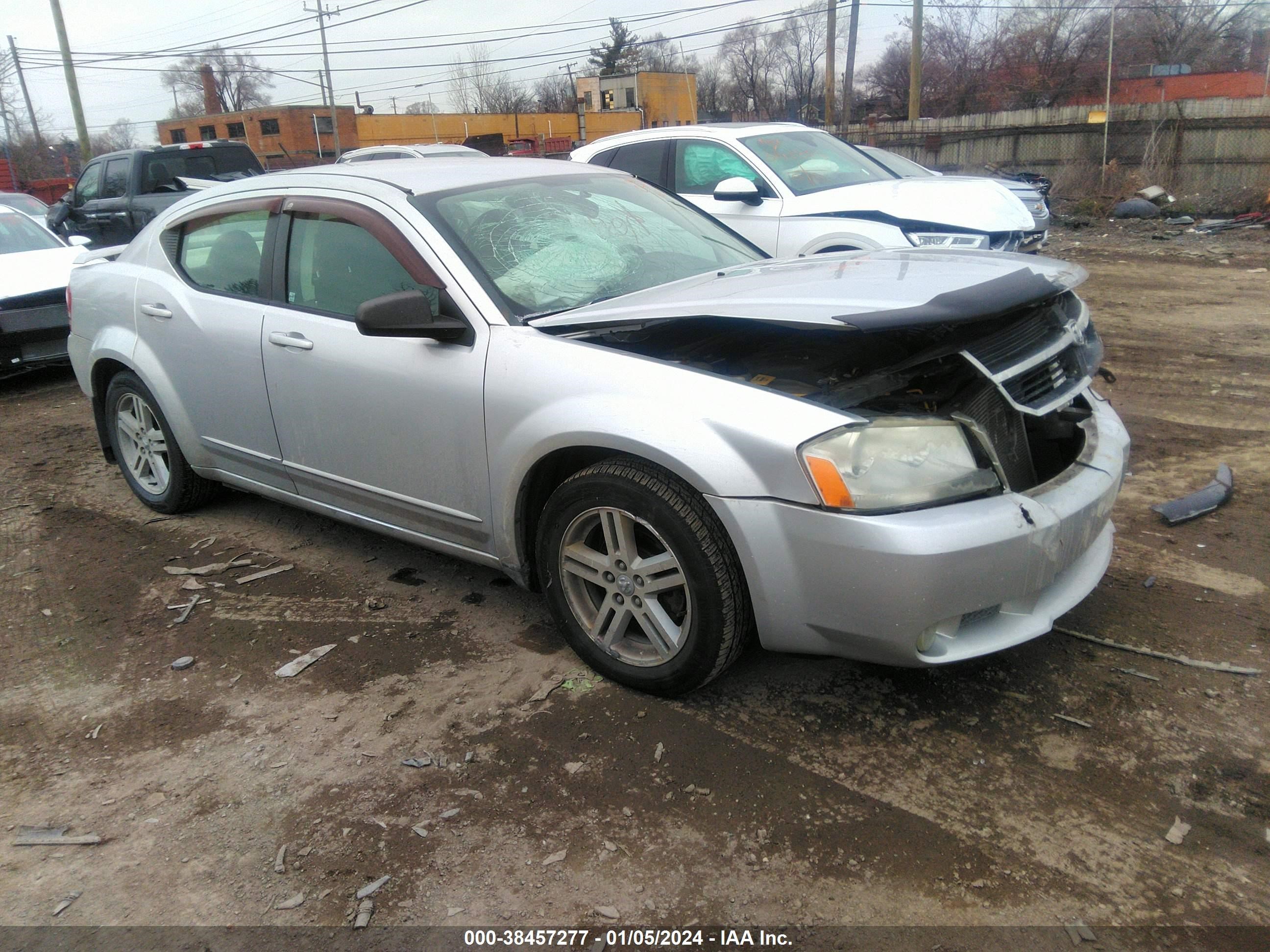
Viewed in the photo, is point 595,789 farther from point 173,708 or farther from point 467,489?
point 173,708

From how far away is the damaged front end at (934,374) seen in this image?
2.64 meters

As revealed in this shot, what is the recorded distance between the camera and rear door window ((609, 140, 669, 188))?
8.15 m

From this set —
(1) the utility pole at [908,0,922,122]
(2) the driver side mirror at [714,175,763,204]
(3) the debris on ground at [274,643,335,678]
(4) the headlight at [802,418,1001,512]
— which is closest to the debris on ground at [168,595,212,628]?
(3) the debris on ground at [274,643,335,678]

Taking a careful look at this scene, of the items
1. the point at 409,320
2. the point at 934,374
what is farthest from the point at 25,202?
the point at 934,374

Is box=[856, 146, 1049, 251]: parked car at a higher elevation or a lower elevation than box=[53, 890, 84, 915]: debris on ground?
higher

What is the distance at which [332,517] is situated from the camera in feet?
13.1

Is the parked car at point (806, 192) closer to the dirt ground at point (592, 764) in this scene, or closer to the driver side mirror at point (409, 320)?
the dirt ground at point (592, 764)

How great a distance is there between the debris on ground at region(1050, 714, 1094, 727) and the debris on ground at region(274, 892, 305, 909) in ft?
7.16

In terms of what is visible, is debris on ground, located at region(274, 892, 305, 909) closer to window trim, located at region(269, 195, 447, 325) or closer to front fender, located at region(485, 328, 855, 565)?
front fender, located at region(485, 328, 855, 565)

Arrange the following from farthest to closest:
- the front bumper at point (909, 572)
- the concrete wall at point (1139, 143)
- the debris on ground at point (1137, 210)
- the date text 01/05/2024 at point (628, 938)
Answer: the concrete wall at point (1139, 143) → the debris on ground at point (1137, 210) → the front bumper at point (909, 572) → the date text 01/05/2024 at point (628, 938)

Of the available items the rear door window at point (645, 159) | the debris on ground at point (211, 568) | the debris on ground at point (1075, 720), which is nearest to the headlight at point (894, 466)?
the debris on ground at point (1075, 720)

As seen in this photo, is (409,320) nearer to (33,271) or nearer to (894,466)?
(894,466)

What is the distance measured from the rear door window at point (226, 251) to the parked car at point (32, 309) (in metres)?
3.90

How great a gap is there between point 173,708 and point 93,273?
9.12ft
